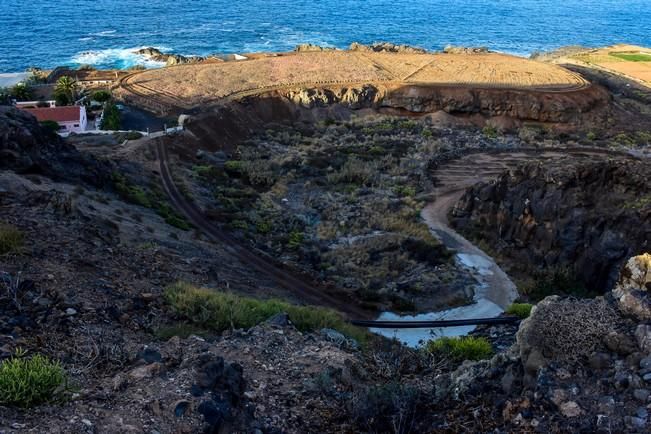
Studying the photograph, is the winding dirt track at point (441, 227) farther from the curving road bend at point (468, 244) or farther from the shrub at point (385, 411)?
the shrub at point (385, 411)

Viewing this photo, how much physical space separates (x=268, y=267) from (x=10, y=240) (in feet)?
46.5

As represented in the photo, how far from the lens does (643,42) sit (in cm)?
12238

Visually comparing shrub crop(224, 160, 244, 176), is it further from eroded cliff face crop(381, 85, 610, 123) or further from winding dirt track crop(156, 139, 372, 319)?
eroded cliff face crop(381, 85, 610, 123)

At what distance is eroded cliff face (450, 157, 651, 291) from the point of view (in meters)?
26.4

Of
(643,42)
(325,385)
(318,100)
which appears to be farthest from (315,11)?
(325,385)

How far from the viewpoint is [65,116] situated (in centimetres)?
4703

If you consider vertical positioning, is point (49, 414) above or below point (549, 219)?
above

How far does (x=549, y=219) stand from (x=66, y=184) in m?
24.0

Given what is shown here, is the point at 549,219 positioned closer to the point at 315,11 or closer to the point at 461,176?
the point at 461,176

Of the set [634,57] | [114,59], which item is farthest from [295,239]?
[634,57]

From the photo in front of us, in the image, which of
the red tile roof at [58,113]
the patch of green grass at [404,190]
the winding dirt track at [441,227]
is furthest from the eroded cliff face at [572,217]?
the red tile roof at [58,113]

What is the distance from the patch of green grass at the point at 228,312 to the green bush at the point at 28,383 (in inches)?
210

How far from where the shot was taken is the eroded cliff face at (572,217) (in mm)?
26375

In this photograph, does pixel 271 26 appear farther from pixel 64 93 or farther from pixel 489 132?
pixel 489 132
